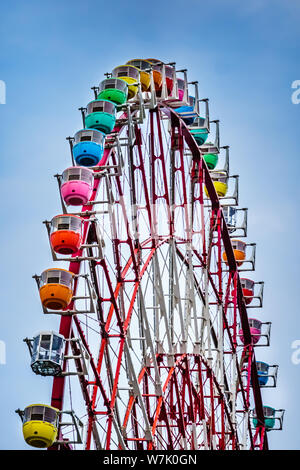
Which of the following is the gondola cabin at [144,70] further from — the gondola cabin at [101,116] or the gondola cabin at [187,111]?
the gondola cabin at [101,116]

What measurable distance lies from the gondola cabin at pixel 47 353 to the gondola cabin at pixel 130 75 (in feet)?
30.3

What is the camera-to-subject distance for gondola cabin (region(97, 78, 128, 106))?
86.1 ft

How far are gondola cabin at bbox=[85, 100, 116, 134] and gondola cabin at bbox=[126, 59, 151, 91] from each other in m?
3.75

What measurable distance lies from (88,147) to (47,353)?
5.70 metres

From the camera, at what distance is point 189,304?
33.1 metres

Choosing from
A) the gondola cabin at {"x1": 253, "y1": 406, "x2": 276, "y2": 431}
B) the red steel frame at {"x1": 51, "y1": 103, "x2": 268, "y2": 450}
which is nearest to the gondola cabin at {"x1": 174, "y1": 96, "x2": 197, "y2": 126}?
the red steel frame at {"x1": 51, "y1": 103, "x2": 268, "y2": 450}

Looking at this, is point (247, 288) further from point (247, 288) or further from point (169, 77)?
point (169, 77)

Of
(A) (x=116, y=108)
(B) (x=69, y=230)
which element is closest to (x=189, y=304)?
(A) (x=116, y=108)

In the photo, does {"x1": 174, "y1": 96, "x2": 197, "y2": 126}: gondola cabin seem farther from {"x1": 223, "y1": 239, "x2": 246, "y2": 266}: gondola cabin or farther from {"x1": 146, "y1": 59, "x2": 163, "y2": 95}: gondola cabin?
{"x1": 223, "y1": 239, "x2": 246, "y2": 266}: gondola cabin

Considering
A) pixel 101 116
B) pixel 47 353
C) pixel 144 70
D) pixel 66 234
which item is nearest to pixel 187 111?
pixel 144 70

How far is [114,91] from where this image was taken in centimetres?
2628

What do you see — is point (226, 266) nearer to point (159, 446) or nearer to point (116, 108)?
point (159, 446)
